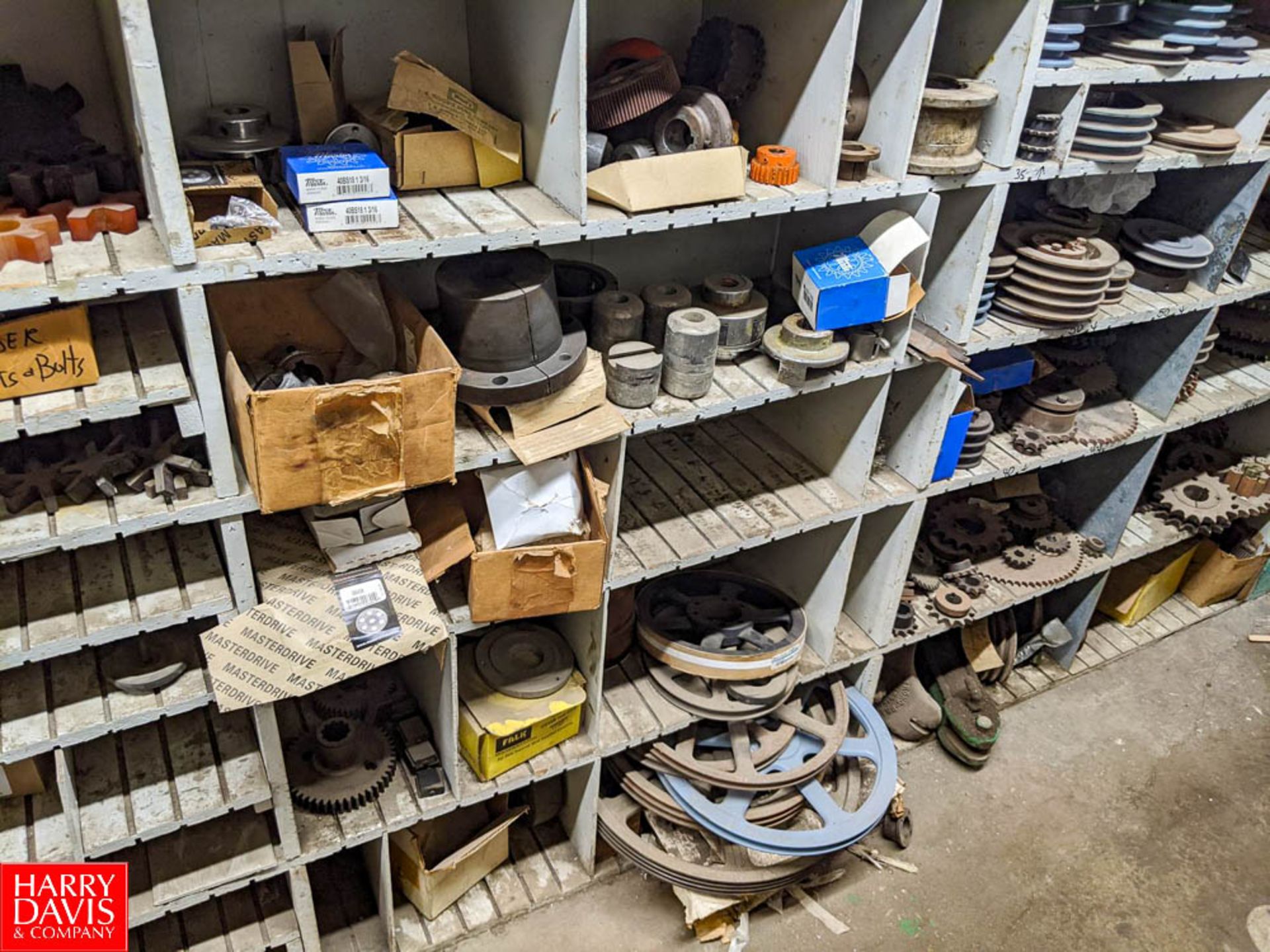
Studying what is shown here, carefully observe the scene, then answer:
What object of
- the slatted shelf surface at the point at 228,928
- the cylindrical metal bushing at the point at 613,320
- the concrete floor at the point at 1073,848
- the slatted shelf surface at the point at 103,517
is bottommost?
the concrete floor at the point at 1073,848

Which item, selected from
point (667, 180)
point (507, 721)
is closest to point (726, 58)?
point (667, 180)

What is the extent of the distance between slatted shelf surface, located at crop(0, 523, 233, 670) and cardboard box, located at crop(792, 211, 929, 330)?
4.01ft

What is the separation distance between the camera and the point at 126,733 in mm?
2031

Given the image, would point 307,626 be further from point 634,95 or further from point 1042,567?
point 1042,567

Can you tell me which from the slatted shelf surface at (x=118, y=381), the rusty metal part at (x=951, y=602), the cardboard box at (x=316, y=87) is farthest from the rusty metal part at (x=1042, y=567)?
the slatted shelf surface at (x=118, y=381)

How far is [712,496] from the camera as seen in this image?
2305mm

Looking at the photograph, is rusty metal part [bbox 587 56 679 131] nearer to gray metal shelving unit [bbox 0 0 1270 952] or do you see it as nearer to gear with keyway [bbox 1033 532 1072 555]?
gray metal shelving unit [bbox 0 0 1270 952]

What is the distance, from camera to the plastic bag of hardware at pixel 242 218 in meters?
1.41

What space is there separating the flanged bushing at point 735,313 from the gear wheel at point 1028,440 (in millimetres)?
981

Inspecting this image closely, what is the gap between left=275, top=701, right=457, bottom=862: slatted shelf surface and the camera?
2.08 meters

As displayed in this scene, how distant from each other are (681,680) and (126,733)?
1233 millimetres

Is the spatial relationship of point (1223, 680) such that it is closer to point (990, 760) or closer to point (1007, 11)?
point (990, 760)

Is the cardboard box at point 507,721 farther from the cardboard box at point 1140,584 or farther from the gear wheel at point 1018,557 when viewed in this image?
the cardboard box at point 1140,584

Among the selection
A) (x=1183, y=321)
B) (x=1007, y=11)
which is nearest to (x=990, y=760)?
(x=1183, y=321)
